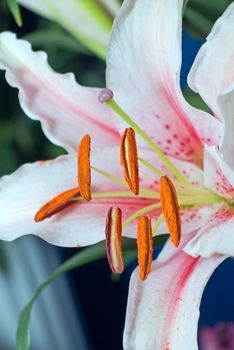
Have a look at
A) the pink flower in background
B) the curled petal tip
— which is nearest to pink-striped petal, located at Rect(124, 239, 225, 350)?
the curled petal tip

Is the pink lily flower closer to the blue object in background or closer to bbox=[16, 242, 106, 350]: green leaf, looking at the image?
bbox=[16, 242, 106, 350]: green leaf

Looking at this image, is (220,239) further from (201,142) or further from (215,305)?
(215,305)

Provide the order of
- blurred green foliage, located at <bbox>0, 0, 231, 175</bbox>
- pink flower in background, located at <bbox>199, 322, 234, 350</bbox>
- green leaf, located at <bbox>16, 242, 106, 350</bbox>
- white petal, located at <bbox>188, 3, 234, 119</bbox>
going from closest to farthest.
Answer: white petal, located at <bbox>188, 3, 234, 119</bbox> → green leaf, located at <bbox>16, 242, 106, 350</bbox> → pink flower in background, located at <bbox>199, 322, 234, 350</bbox> → blurred green foliage, located at <bbox>0, 0, 231, 175</bbox>

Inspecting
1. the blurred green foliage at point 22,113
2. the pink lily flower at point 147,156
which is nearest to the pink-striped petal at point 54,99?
the pink lily flower at point 147,156

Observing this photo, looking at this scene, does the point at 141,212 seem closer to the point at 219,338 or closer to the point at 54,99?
the point at 54,99

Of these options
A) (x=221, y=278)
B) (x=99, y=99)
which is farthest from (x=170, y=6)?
(x=221, y=278)

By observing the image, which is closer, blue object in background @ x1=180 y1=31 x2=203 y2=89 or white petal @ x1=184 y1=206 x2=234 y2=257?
white petal @ x1=184 y1=206 x2=234 y2=257

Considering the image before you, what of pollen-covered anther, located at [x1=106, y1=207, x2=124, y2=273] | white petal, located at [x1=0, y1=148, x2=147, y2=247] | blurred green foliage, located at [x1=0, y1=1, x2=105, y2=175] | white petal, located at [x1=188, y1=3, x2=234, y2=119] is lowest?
blurred green foliage, located at [x1=0, y1=1, x2=105, y2=175]

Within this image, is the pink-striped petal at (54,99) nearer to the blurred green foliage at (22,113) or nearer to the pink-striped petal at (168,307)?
the pink-striped petal at (168,307)
